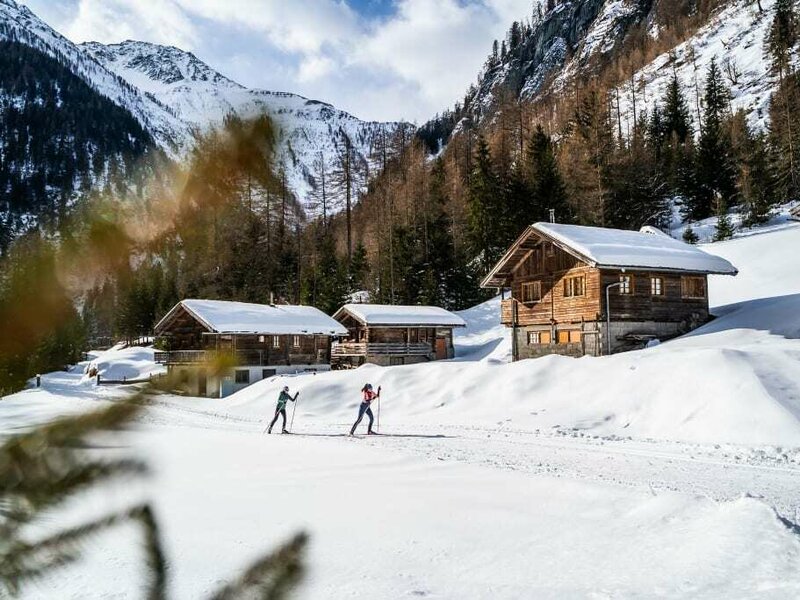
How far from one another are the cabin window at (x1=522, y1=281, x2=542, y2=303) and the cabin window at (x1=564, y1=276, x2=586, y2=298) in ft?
7.31

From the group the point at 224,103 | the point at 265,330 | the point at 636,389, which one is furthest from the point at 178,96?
the point at 265,330

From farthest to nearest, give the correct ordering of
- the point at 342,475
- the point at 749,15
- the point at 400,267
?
the point at 749,15, the point at 400,267, the point at 342,475

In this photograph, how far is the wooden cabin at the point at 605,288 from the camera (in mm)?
29062

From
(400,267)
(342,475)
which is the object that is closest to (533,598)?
(342,475)

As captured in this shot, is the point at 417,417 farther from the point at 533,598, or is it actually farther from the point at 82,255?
the point at 82,255

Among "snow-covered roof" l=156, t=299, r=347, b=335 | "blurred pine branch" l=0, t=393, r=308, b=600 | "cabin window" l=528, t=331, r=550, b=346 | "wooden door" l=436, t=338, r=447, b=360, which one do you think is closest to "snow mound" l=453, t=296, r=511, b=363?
"wooden door" l=436, t=338, r=447, b=360

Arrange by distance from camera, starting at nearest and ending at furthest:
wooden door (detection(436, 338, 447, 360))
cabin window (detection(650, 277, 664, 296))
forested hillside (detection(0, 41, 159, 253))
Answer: forested hillside (detection(0, 41, 159, 253))
cabin window (detection(650, 277, 664, 296))
wooden door (detection(436, 338, 447, 360))

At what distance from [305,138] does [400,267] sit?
5360 centimetres

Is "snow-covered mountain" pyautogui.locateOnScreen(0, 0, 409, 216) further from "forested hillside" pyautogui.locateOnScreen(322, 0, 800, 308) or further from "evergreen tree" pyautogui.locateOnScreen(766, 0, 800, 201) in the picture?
"evergreen tree" pyautogui.locateOnScreen(766, 0, 800, 201)

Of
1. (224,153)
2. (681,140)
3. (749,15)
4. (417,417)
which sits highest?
(749,15)

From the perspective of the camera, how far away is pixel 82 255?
63.5 inches

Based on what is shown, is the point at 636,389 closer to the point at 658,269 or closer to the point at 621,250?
the point at 658,269

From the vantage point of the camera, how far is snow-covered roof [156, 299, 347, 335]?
119 ft

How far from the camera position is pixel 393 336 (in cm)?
4438
